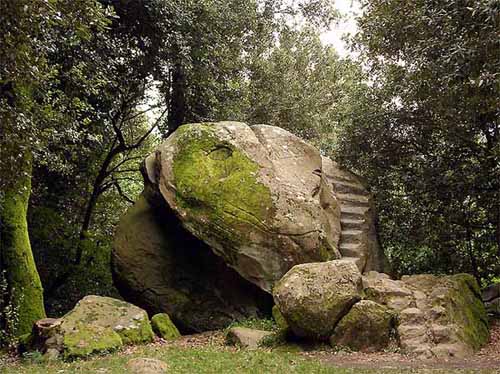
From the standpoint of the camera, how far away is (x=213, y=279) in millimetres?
12656

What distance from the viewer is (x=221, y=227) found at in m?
11.6

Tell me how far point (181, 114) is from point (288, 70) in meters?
8.50

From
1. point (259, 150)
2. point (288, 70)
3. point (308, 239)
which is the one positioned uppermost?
point (288, 70)

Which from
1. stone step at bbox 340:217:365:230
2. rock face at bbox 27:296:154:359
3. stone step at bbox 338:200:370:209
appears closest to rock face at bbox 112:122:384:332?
stone step at bbox 340:217:365:230

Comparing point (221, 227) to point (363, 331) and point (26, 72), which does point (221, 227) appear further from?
point (26, 72)

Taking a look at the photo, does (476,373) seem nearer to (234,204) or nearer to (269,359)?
(269,359)

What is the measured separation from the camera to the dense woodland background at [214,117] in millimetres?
8836

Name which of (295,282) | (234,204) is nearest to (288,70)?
(234,204)

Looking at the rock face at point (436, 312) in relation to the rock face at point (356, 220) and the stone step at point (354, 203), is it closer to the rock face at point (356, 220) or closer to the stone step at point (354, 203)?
the rock face at point (356, 220)

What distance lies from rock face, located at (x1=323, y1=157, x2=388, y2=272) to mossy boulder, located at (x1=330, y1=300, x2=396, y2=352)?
12.7 feet

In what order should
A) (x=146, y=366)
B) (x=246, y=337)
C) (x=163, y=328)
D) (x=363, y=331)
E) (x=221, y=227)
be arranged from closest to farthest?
(x=146, y=366), (x=363, y=331), (x=246, y=337), (x=163, y=328), (x=221, y=227)

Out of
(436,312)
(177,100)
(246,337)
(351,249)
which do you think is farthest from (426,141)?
(246,337)

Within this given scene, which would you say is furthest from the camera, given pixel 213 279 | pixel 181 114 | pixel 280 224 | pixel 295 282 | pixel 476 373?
pixel 181 114

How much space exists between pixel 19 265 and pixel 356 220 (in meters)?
8.70
